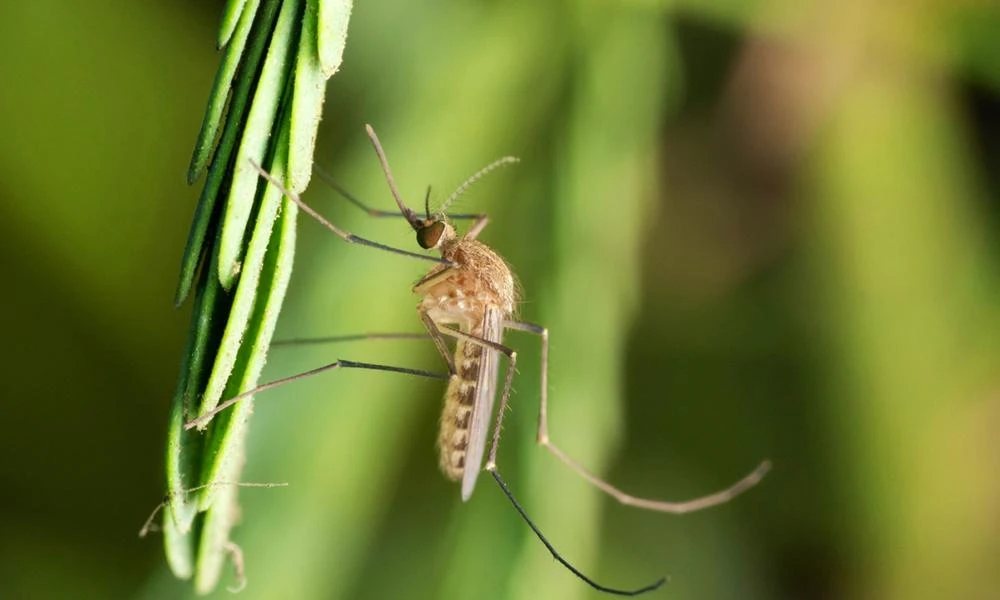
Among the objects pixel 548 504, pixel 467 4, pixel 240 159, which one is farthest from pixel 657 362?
pixel 240 159

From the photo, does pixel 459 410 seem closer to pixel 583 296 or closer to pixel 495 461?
pixel 495 461

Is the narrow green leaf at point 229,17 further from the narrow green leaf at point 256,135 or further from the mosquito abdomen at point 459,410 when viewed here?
the mosquito abdomen at point 459,410

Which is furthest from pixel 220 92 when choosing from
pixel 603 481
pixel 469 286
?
pixel 603 481

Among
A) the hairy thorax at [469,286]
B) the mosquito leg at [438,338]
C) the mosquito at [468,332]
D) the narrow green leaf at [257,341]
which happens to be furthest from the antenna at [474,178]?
the narrow green leaf at [257,341]

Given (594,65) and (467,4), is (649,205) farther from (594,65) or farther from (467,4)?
(467,4)

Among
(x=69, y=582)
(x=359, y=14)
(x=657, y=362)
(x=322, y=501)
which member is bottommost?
(x=69, y=582)

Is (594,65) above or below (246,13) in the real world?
above

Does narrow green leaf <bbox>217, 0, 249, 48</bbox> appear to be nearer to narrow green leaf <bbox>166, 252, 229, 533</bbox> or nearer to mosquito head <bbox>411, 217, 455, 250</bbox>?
narrow green leaf <bbox>166, 252, 229, 533</bbox>
